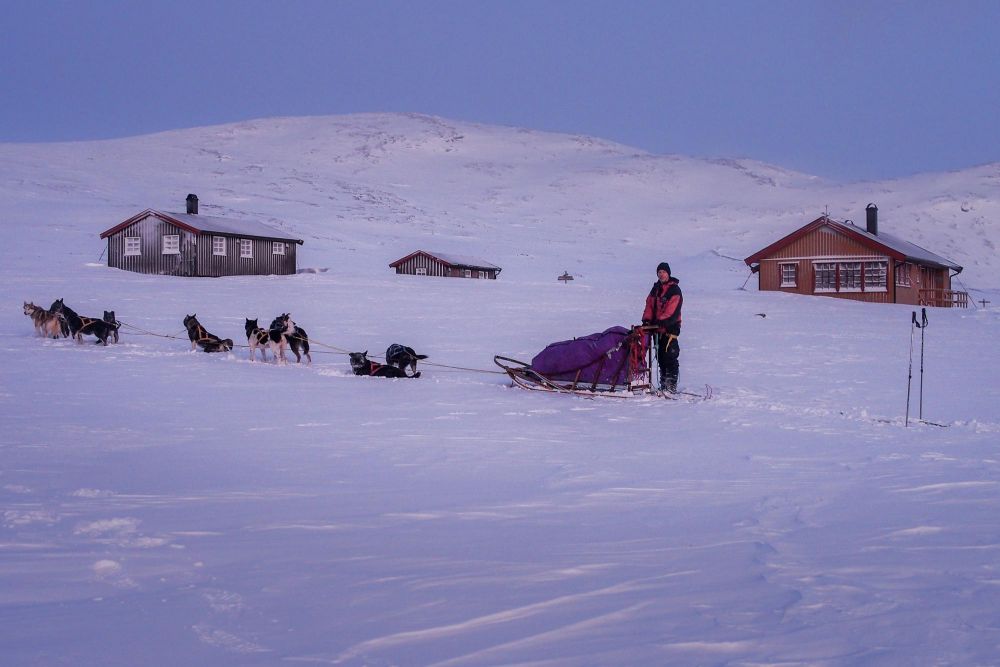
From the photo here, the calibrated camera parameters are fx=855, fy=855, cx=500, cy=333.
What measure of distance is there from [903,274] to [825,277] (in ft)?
10.4

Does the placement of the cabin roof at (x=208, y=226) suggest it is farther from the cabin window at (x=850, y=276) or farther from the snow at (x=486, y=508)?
the cabin window at (x=850, y=276)

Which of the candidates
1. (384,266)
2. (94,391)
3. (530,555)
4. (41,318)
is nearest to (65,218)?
(384,266)

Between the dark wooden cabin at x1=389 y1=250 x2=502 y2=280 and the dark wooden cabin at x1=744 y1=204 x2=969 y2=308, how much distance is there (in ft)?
50.0

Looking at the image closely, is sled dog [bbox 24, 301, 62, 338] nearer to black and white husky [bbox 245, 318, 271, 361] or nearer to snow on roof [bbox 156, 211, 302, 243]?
black and white husky [bbox 245, 318, 271, 361]

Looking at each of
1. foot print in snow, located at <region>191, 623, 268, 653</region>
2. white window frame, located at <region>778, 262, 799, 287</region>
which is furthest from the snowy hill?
foot print in snow, located at <region>191, 623, 268, 653</region>

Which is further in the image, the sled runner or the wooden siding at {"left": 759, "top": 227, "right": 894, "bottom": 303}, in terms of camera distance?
the wooden siding at {"left": 759, "top": 227, "right": 894, "bottom": 303}

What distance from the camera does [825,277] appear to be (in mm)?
37969

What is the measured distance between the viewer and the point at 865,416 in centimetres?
955

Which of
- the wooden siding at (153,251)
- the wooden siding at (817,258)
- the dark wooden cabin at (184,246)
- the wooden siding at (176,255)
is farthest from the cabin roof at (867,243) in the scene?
the wooden siding at (153,251)

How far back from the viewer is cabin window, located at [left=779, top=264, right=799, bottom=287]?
1526 inches

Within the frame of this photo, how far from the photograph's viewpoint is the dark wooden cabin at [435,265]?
4575 cm

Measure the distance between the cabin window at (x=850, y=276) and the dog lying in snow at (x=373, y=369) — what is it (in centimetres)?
2944

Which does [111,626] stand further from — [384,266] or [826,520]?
Result: [384,266]

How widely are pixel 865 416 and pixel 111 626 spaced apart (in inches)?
333
